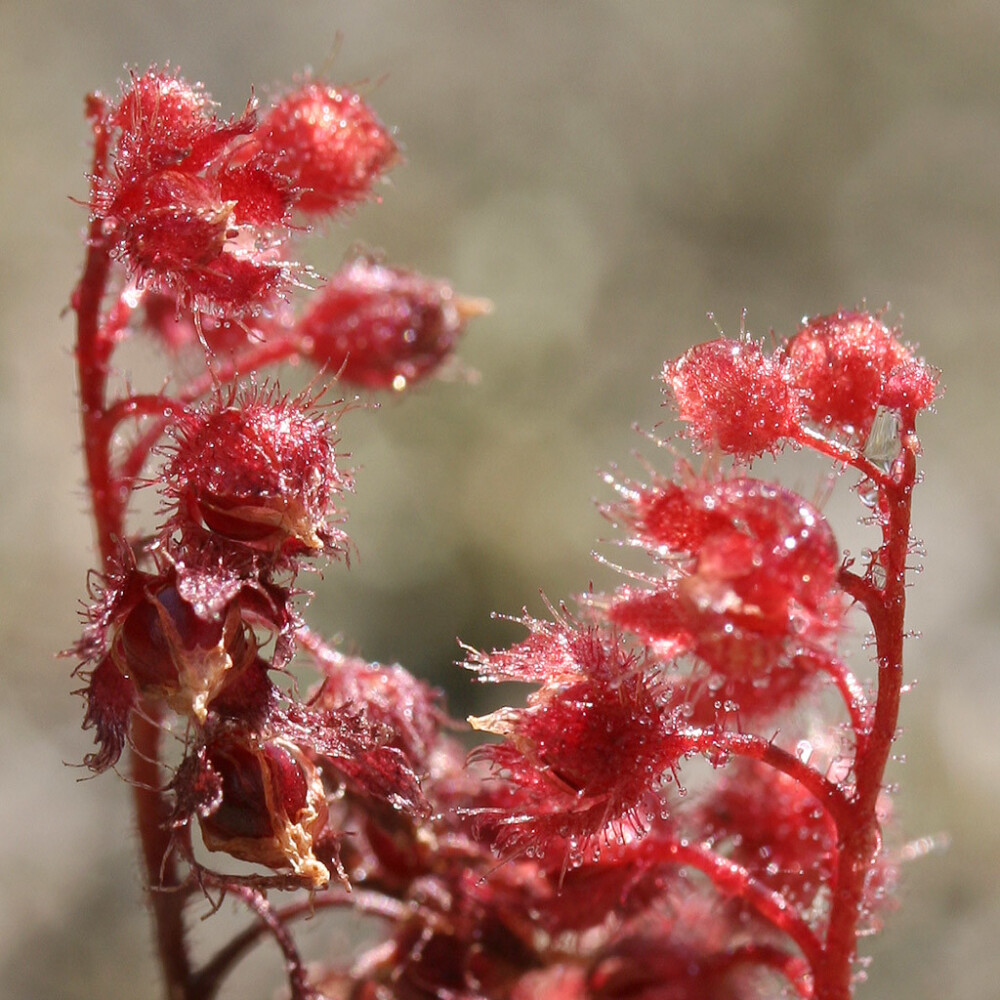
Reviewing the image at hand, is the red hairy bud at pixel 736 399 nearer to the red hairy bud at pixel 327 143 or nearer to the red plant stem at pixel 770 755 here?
the red plant stem at pixel 770 755

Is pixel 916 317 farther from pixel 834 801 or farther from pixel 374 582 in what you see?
pixel 834 801

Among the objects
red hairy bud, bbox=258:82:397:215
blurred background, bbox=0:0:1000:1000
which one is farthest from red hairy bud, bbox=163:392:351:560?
blurred background, bbox=0:0:1000:1000

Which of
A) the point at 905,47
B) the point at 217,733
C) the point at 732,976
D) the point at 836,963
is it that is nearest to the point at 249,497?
the point at 217,733

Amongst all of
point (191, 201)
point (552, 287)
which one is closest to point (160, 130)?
point (191, 201)

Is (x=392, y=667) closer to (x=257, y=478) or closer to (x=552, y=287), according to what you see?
(x=257, y=478)

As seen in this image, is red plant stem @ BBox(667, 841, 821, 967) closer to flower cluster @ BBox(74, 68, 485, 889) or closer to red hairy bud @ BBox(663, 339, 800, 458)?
flower cluster @ BBox(74, 68, 485, 889)

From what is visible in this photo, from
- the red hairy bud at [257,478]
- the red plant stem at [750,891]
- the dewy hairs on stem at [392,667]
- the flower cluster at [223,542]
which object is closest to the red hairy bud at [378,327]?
the dewy hairs on stem at [392,667]
